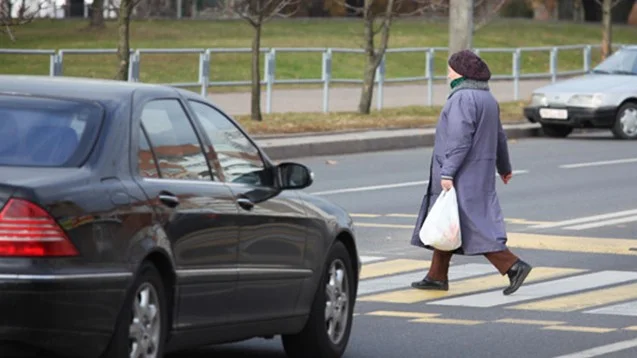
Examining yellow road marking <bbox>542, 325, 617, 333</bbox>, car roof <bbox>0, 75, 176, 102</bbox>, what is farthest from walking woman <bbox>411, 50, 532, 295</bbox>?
car roof <bbox>0, 75, 176, 102</bbox>

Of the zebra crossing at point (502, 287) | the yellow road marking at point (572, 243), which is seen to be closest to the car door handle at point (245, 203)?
the zebra crossing at point (502, 287)

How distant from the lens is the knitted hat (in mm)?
11750

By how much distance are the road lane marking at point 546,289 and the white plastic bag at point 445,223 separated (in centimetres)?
37

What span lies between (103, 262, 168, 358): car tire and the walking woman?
4.68 meters

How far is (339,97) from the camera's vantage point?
3628 centimetres

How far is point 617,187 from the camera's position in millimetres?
20328

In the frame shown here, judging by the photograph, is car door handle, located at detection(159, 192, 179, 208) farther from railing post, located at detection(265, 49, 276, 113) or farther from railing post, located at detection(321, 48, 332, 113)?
railing post, located at detection(321, 48, 332, 113)

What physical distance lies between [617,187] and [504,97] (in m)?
17.3

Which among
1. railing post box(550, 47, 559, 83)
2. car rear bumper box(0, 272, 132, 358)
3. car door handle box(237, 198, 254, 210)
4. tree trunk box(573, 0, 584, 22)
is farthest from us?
tree trunk box(573, 0, 584, 22)

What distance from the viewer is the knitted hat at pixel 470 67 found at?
11.8m

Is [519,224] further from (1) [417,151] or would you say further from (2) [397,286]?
(1) [417,151]

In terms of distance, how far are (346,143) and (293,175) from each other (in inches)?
671

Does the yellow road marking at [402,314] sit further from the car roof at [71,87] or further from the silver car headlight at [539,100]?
the silver car headlight at [539,100]

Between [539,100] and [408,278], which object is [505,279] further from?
[539,100]
